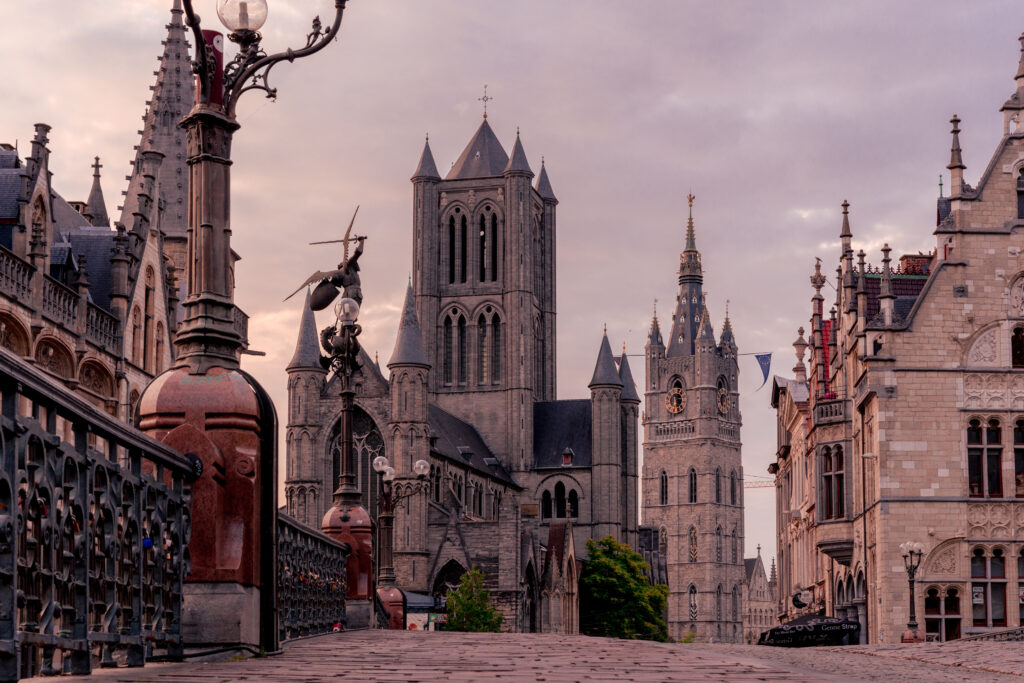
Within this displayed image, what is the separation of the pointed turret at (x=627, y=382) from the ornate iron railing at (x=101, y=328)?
64.3 metres

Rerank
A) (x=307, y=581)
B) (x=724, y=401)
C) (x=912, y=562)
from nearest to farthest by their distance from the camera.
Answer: (x=307, y=581)
(x=912, y=562)
(x=724, y=401)

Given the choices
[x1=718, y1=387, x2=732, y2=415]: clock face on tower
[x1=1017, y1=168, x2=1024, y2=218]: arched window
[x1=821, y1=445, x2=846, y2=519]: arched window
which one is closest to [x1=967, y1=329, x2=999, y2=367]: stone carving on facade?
[x1=1017, y1=168, x2=1024, y2=218]: arched window

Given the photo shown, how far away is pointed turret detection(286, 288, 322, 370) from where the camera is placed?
273 ft

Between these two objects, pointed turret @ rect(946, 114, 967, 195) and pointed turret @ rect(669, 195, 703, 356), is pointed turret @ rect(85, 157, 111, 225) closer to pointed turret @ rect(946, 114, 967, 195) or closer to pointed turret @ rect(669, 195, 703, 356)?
pointed turret @ rect(946, 114, 967, 195)

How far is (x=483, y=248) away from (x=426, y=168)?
702 centimetres

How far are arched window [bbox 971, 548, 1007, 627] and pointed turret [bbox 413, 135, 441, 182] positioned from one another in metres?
70.5

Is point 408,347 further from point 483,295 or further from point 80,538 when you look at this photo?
point 80,538

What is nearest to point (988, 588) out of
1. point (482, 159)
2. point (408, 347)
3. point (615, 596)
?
point (408, 347)

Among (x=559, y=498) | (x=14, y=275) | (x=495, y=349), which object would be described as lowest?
(x=559, y=498)

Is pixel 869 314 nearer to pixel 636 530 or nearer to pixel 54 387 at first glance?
pixel 54 387

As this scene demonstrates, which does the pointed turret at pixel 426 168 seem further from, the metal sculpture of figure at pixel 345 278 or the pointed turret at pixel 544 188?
the metal sculpture of figure at pixel 345 278

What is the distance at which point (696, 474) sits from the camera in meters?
154

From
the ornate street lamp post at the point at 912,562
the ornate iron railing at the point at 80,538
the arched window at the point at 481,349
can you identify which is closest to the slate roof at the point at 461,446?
the arched window at the point at 481,349

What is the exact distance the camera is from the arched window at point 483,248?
104438 mm
